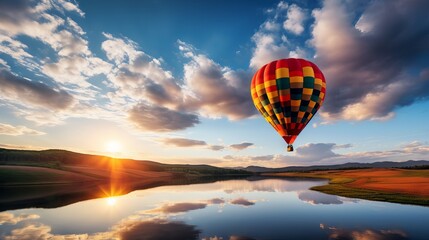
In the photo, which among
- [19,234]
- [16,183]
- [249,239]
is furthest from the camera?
[16,183]

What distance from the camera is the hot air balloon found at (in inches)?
1062

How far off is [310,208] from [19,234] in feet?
79.6

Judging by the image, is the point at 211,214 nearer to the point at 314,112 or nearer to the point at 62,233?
the point at 62,233

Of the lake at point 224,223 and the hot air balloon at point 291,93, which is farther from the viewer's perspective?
the hot air balloon at point 291,93

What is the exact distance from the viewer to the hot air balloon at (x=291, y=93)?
88.5 feet

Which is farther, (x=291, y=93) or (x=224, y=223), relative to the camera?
(x=291, y=93)

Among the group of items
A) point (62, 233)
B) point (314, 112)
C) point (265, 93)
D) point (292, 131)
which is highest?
point (265, 93)

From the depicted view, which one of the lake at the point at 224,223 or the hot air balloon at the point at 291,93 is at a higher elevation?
the hot air balloon at the point at 291,93

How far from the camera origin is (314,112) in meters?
28.7

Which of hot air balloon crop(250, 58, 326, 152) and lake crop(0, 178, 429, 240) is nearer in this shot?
lake crop(0, 178, 429, 240)

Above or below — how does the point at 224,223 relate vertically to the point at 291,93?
below

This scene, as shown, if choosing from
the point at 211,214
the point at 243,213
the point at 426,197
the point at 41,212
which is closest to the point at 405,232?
the point at 243,213

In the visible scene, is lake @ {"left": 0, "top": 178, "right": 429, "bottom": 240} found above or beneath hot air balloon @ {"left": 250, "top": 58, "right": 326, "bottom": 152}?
beneath

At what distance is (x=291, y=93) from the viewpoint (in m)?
26.9
